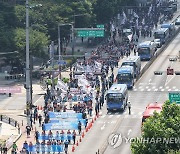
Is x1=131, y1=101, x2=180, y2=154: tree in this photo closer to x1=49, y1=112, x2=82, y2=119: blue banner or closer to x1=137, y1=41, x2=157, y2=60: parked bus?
x1=49, y1=112, x2=82, y2=119: blue banner

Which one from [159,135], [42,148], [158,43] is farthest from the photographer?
[158,43]

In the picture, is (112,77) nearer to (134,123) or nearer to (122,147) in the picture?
(134,123)

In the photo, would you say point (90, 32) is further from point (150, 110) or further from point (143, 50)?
point (150, 110)

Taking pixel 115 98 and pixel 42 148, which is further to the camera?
pixel 115 98

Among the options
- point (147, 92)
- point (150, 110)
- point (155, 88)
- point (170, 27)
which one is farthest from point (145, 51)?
point (150, 110)

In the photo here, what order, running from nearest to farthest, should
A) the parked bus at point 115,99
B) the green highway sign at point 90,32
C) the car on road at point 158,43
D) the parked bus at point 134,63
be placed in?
the parked bus at point 115,99 < the parked bus at point 134,63 < the green highway sign at point 90,32 < the car on road at point 158,43

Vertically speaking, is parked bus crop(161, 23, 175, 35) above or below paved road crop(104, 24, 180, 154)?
above

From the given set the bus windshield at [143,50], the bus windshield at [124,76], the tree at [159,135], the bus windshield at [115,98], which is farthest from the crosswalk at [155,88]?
the tree at [159,135]

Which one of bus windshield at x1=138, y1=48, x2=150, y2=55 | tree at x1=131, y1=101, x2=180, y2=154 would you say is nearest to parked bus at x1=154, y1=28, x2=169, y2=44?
bus windshield at x1=138, y1=48, x2=150, y2=55

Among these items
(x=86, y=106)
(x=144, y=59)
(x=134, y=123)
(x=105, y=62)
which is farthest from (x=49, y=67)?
(x=134, y=123)

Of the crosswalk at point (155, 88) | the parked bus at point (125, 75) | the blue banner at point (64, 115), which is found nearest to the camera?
the blue banner at point (64, 115)

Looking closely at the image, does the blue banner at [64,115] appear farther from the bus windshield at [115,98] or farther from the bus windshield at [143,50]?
the bus windshield at [143,50]

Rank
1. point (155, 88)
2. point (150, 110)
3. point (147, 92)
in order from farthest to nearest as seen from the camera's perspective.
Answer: point (155, 88), point (147, 92), point (150, 110)
